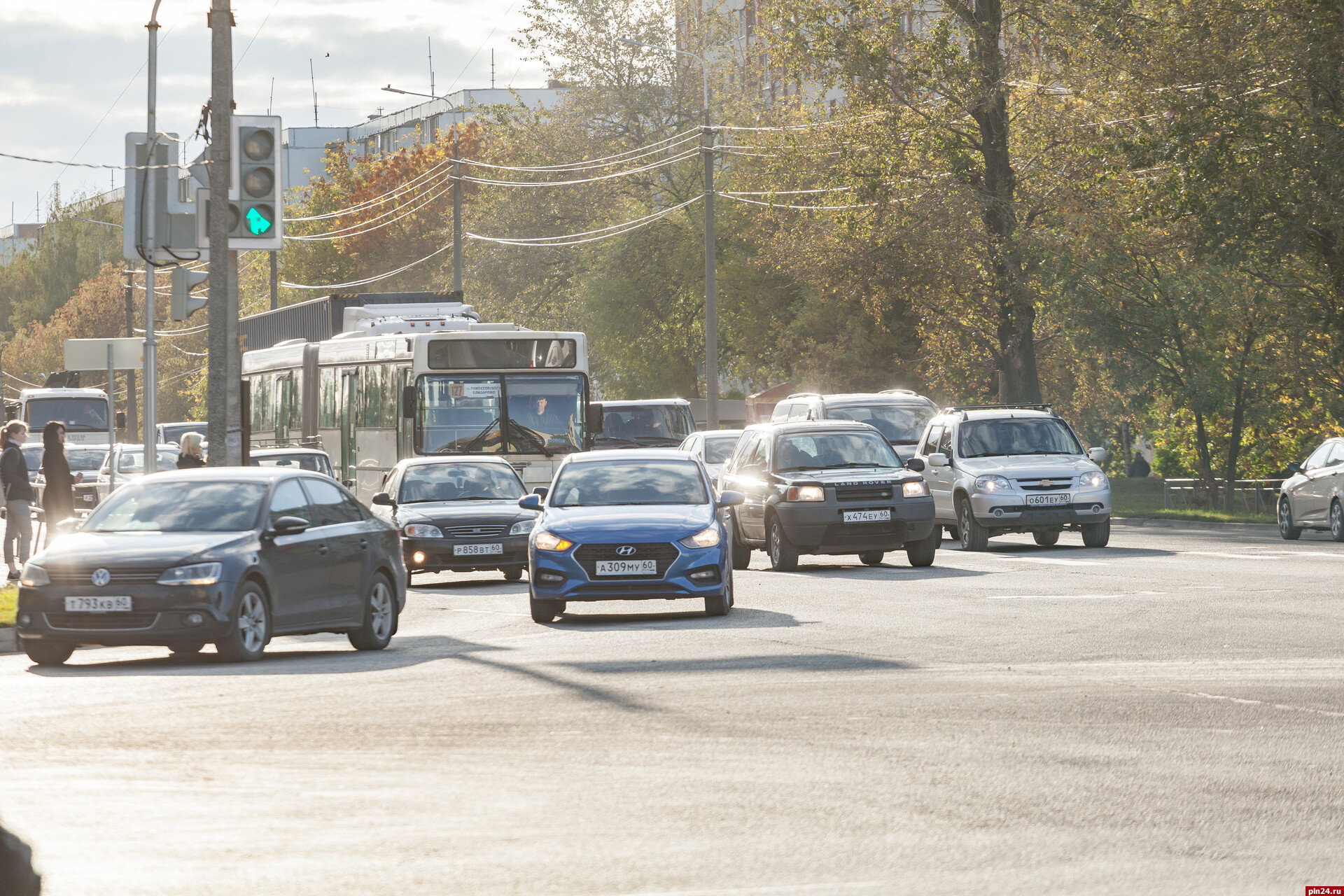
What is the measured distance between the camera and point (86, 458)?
4712cm

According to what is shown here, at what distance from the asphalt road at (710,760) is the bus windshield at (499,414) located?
37.1 feet

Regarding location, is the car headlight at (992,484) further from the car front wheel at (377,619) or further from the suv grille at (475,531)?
the car front wheel at (377,619)

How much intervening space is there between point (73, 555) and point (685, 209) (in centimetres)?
5080

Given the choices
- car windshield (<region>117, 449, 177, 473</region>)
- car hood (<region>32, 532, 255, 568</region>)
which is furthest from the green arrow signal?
car windshield (<region>117, 449, 177, 473</region>)

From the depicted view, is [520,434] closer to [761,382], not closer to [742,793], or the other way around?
[742,793]

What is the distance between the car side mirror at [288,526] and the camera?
14773 millimetres

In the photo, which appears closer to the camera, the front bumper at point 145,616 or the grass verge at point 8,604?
the front bumper at point 145,616

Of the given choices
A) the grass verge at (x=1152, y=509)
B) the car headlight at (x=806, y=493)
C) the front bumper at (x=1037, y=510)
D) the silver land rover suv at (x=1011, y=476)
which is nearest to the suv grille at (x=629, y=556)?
the car headlight at (x=806, y=493)

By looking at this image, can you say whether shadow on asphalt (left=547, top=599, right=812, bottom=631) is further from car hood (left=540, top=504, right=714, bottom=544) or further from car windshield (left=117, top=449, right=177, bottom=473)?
car windshield (left=117, top=449, right=177, bottom=473)

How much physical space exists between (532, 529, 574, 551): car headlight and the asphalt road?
29.9 inches

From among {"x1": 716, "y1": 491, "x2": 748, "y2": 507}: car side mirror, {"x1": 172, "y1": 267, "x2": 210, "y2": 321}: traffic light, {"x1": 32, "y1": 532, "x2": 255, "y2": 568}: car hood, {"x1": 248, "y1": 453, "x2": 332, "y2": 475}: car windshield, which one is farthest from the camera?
{"x1": 248, "y1": 453, "x2": 332, "y2": 475}: car windshield

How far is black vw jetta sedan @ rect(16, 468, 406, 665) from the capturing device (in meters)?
13.9

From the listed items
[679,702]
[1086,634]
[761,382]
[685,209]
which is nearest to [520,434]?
[1086,634]

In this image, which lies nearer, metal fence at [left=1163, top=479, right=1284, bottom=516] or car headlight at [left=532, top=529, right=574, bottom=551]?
car headlight at [left=532, top=529, right=574, bottom=551]
